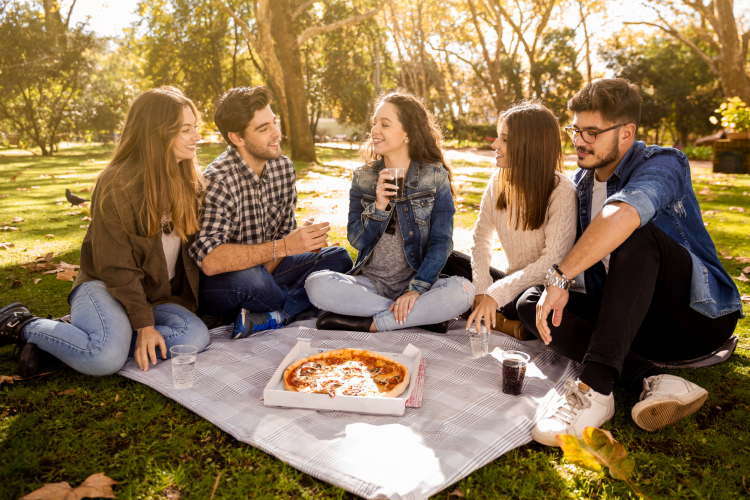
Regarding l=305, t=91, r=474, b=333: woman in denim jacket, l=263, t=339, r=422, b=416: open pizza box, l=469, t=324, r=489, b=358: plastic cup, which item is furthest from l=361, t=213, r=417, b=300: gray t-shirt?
l=263, t=339, r=422, b=416: open pizza box

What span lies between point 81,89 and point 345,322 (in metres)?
24.9

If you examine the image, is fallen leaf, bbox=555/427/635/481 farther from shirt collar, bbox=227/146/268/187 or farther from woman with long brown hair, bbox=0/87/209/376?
shirt collar, bbox=227/146/268/187

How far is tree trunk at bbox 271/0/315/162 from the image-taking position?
1492 cm

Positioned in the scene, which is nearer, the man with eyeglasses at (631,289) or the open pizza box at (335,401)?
the man with eyeglasses at (631,289)

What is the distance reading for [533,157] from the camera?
3.35 m

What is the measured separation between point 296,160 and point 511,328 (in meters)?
13.8

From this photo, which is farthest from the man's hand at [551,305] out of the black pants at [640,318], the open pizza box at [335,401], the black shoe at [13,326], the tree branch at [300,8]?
the tree branch at [300,8]

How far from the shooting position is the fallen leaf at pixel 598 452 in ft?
7.24

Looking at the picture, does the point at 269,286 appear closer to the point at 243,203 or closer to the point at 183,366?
the point at 243,203

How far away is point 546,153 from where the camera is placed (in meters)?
3.35

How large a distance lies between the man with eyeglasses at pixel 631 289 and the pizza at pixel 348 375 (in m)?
0.78

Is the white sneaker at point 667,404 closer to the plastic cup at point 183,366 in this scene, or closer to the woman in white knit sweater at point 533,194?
the woman in white knit sweater at point 533,194

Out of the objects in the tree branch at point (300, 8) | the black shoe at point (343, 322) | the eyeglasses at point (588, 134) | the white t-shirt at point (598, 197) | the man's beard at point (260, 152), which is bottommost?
the black shoe at point (343, 322)

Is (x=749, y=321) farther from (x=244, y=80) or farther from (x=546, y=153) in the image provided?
(x=244, y=80)
